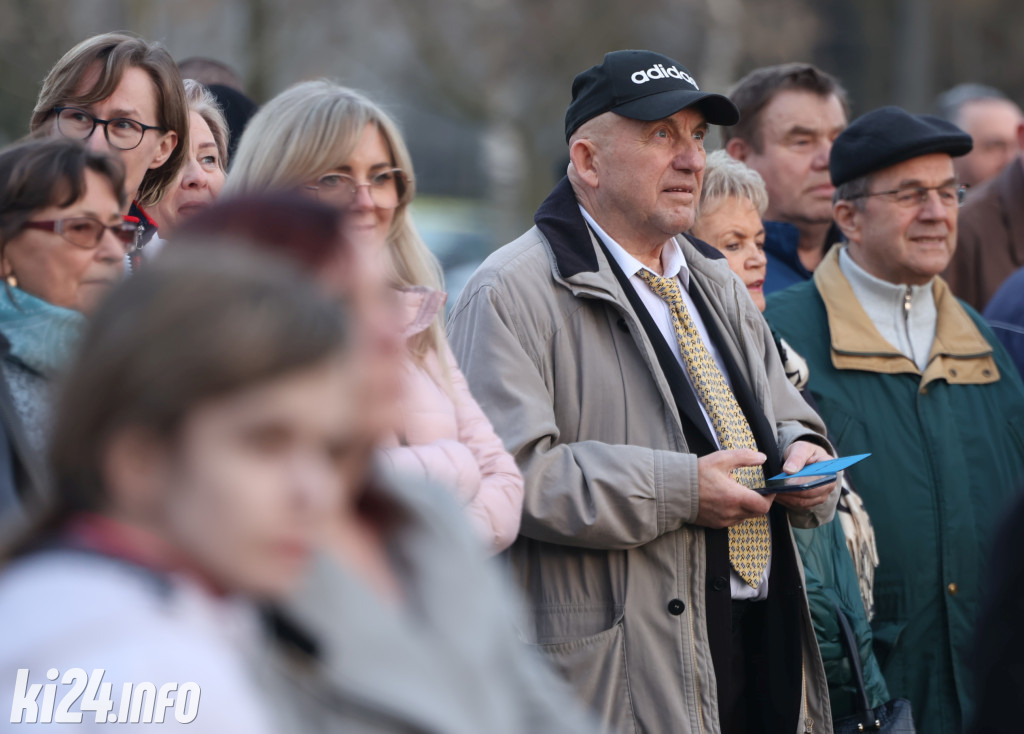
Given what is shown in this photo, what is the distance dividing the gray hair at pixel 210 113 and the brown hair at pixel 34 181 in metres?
1.75

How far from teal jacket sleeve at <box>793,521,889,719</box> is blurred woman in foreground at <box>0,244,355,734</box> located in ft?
8.58

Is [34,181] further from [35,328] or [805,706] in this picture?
[805,706]

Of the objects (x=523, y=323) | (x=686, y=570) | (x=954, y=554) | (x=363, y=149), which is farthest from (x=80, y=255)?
(x=954, y=554)

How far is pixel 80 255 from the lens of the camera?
2.08 metres

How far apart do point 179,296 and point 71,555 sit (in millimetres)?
252

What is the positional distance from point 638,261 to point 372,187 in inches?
42.6

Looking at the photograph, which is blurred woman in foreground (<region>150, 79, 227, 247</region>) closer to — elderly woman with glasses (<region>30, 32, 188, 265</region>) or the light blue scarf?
elderly woman with glasses (<region>30, 32, 188, 265</region>)

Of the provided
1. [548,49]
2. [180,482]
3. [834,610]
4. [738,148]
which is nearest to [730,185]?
[738,148]

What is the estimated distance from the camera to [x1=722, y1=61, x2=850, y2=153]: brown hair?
17.1 feet

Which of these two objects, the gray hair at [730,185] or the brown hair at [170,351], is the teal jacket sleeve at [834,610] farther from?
the brown hair at [170,351]

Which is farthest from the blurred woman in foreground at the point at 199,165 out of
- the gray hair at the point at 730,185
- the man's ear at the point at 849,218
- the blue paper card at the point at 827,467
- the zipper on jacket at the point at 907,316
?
the zipper on jacket at the point at 907,316

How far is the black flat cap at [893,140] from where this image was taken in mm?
4359

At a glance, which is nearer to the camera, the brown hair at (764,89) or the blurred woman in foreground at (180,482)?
the blurred woman in foreground at (180,482)

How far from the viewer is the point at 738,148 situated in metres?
5.29
